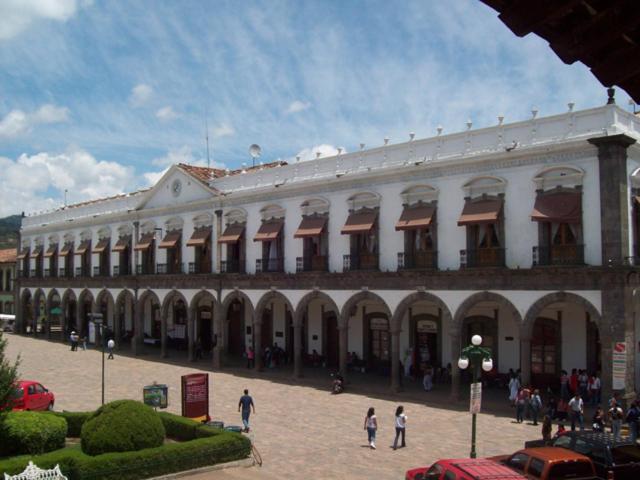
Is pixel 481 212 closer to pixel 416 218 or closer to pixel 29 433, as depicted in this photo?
pixel 416 218

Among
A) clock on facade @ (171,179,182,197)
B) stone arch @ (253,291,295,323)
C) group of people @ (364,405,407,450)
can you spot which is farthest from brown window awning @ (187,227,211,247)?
group of people @ (364,405,407,450)

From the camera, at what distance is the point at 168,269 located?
38875 mm

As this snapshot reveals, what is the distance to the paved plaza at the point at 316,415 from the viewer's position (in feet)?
55.2

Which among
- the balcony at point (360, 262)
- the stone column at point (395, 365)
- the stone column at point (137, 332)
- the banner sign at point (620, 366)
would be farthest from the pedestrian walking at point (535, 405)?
the stone column at point (137, 332)

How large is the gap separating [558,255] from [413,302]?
238 inches

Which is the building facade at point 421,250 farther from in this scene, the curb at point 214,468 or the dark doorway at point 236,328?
the curb at point 214,468

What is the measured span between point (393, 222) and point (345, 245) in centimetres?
269

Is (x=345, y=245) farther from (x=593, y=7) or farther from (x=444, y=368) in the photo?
(x=593, y=7)

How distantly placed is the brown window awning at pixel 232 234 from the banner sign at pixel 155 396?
1177 cm

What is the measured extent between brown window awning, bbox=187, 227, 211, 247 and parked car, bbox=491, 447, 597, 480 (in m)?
25.0

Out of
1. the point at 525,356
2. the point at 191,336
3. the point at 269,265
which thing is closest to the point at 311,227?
the point at 269,265

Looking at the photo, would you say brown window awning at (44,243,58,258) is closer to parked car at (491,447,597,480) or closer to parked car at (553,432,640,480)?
parked car at (553,432,640,480)

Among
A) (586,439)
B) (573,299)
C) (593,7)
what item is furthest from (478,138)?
(593,7)

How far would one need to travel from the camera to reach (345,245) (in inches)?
1127
